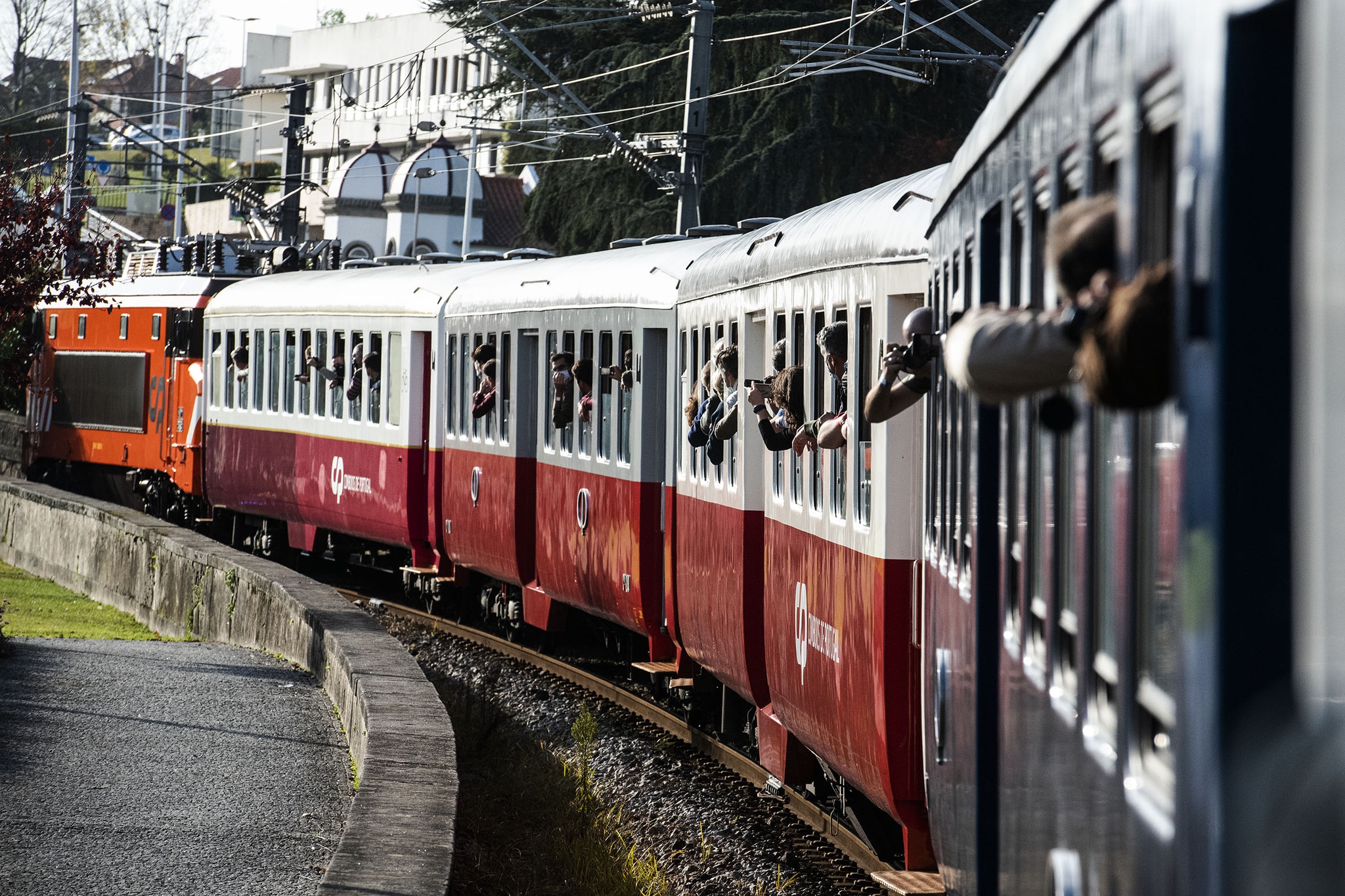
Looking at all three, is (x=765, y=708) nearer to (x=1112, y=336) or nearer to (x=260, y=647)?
(x=260, y=647)

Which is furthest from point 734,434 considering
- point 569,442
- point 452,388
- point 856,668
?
point 452,388

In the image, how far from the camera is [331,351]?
71.0 feet

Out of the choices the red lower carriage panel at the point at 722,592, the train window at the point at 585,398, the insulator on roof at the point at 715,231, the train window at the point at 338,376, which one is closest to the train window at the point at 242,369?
the train window at the point at 338,376

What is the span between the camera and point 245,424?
24.2 metres

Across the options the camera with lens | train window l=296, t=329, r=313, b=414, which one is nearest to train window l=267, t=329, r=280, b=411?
train window l=296, t=329, r=313, b=414

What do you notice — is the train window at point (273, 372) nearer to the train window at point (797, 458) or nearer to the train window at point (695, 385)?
the train window at point (695, 385)

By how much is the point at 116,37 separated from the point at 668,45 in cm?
5768

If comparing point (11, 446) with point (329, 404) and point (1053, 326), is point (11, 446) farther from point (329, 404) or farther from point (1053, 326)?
point (1053, 326)

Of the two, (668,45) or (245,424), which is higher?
(668,45)

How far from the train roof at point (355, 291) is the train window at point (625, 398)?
3613 mm

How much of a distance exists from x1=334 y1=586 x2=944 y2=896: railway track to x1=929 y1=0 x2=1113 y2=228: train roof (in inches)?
97.7

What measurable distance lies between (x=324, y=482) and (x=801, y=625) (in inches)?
532

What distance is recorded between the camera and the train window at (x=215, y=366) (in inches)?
997

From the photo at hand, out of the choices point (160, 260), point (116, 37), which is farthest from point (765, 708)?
point (116, 37)
